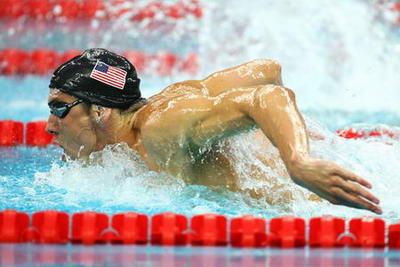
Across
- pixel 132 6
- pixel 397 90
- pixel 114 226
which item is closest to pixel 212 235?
pixel 114 226

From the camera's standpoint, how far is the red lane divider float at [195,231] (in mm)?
3094

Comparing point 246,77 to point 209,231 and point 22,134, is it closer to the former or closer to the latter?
point 209,231

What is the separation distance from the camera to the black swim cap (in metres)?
3.49

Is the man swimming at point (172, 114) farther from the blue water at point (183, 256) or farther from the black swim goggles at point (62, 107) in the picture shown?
the blue water at point (183, 256)

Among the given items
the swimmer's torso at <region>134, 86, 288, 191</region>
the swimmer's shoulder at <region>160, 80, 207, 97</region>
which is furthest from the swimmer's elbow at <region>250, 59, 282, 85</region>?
the swimmer's torso at <region>134, 86, 288, 191</region>

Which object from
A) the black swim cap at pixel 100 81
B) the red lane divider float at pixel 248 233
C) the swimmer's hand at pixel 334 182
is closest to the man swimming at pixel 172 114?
the black swim cap at pixel 100 81

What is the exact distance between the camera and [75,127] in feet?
11.6

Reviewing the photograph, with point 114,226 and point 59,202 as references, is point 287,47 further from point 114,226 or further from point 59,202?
point 114,226

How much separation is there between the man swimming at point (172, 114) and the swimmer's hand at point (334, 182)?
5.8 inches

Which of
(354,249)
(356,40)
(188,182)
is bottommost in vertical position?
(354,249)

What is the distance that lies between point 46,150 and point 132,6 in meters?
2.56

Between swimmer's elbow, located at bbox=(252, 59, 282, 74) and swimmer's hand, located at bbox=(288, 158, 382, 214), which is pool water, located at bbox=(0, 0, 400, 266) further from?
swimmer's elbow, located at bbox=(252, 59, 282, 74)

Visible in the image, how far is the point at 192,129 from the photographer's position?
10.8 feet

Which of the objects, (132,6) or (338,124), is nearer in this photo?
(338,124)
